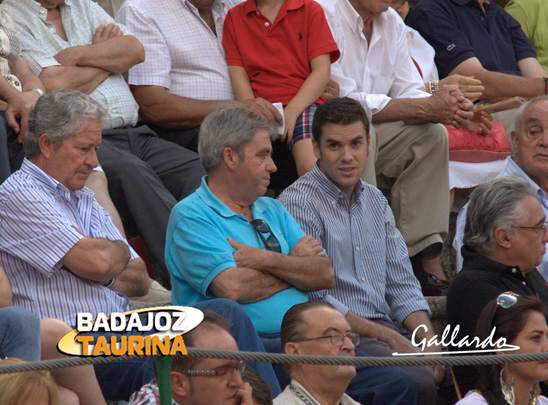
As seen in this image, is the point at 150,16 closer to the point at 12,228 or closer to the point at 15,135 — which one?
the point at 15,135

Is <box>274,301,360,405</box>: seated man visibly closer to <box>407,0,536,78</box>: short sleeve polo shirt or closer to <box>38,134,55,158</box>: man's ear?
<box>38,134,55,158</box>: man's ear

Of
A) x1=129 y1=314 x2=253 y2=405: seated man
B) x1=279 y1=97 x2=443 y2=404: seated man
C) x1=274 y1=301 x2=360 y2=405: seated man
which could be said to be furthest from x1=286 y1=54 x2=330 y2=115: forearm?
x1=129 y1=314 x2=253 y2=405: seated man

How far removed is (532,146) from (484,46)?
57.7 inches

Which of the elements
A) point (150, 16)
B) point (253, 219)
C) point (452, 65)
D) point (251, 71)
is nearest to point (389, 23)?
point (452, 65)

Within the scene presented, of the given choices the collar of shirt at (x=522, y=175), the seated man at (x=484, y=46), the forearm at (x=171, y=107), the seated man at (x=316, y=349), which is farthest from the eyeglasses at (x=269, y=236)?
the seated man at (x=484, y=46)

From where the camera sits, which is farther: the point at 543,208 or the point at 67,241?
the point at 543,208

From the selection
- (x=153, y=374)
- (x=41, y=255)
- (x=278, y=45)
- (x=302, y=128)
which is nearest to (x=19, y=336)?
(x=153, y=374)

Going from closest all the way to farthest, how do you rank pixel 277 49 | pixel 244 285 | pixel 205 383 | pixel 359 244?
pixel 205 383 < pixel 244 285 < pixel 359 244 < pixel 277 49

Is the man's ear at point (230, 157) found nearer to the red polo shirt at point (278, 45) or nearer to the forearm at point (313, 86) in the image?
the forearm at point (313, 86)

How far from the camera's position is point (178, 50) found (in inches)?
189

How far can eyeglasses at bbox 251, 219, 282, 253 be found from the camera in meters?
3.52

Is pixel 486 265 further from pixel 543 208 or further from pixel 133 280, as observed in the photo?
pixel 133 280

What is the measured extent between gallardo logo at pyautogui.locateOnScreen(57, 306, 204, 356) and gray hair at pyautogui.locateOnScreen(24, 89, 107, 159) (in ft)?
3.66

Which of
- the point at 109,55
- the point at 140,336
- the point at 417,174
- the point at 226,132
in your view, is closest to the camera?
the point at 140,336
